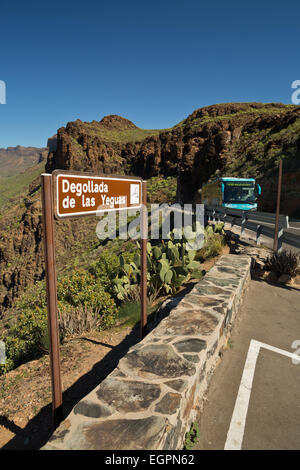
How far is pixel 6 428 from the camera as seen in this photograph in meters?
3.14

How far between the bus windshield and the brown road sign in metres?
14.5

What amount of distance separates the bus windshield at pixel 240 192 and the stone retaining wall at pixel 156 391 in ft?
46.9

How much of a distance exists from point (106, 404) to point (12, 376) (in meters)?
2.85

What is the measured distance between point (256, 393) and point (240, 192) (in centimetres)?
1561

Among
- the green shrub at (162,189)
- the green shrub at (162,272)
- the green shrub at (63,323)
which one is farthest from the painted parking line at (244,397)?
the green shrub at (162,189)

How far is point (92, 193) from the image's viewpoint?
8.91 ft

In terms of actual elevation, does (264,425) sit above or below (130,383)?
below

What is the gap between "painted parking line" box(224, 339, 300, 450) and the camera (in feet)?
7.54

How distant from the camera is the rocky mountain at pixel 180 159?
2658cm

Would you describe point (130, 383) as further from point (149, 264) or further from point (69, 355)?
point (149, 264)

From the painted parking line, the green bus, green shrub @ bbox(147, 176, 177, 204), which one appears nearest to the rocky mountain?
green shrub @ bbox(147, 176, 177, 204)

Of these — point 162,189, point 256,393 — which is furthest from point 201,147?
point 256,393

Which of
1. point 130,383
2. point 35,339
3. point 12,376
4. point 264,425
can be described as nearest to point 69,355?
point 12,376

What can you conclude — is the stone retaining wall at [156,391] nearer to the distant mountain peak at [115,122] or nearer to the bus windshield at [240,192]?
the bus windshield at [240,192]
